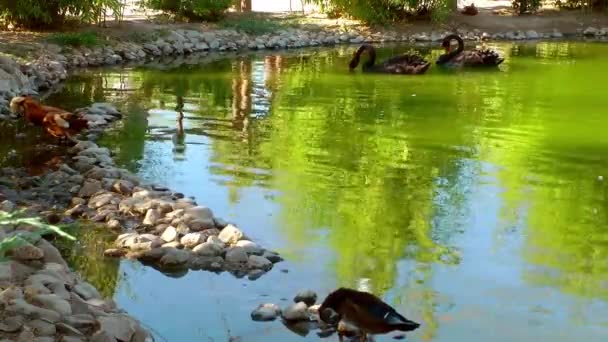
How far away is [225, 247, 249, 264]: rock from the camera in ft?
20.9

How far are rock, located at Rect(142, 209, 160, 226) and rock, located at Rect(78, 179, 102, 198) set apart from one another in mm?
876

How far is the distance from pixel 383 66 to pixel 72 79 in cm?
554

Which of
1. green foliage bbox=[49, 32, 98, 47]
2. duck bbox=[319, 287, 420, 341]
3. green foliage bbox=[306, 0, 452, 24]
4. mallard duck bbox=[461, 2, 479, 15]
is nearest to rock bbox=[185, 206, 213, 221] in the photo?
duck bbox=[319, 287, 420, 341]

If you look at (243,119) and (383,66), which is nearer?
(243,119)

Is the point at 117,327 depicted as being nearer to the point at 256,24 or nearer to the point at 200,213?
the point at 200,213

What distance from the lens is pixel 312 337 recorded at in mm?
5230

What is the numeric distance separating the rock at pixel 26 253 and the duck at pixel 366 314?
185 cm

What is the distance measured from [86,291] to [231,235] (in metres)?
1.51

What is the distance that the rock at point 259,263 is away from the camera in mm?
6320

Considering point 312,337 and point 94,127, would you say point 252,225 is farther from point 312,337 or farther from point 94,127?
point 94,127

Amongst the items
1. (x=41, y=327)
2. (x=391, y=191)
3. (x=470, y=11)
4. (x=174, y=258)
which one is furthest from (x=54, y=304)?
(x=470, y=11)

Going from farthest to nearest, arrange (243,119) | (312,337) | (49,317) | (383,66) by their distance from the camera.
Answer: (383,66) → (243,119) → (312,337) → (49,317)

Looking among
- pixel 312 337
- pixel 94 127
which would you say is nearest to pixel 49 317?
pixel 312 337

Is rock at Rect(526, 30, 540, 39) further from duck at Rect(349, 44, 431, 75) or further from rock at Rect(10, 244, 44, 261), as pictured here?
rock at Rect(10, 244, 44, 261)
